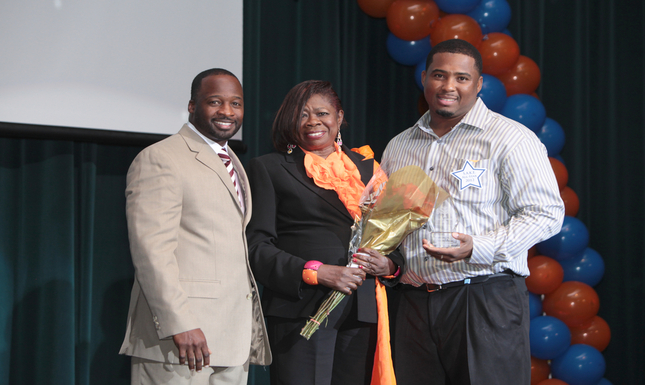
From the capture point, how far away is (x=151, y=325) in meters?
1.85

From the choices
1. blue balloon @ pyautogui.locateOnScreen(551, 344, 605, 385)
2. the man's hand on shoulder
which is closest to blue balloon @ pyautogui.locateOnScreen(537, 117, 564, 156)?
blue balloon @ pyautogui.locateOnScreen(551, 344, 605, 385)

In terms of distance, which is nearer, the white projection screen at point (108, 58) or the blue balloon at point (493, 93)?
the white projection screen at point (108, 58)

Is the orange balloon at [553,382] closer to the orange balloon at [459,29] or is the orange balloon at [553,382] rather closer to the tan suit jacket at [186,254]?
the orange balloon at [459,29]

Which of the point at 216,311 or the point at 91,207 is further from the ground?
the point at 91,207

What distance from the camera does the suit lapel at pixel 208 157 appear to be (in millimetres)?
1973

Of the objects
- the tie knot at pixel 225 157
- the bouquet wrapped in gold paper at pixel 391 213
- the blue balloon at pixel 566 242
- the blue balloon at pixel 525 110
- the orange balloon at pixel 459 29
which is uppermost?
the orange balloon at pixel 459 29

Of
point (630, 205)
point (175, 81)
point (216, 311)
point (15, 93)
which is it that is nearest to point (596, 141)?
point (630, 205)

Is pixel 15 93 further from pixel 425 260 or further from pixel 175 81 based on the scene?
pixel 425 260

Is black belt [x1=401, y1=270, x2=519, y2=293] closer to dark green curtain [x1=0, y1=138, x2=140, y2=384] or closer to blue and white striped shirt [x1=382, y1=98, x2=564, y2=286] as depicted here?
blue and white striped shirt [x1=382, y1=98, x2=564, y2=286]

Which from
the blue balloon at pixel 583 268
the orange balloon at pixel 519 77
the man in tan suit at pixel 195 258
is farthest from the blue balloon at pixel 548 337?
the man in tan suit at pixel 195 258

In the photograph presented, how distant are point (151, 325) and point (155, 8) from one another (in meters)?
2.13

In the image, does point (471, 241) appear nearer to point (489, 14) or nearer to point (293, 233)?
point (293, 233)

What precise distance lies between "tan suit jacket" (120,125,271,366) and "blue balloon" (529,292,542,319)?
224cm

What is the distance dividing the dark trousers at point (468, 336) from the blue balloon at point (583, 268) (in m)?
1.93
